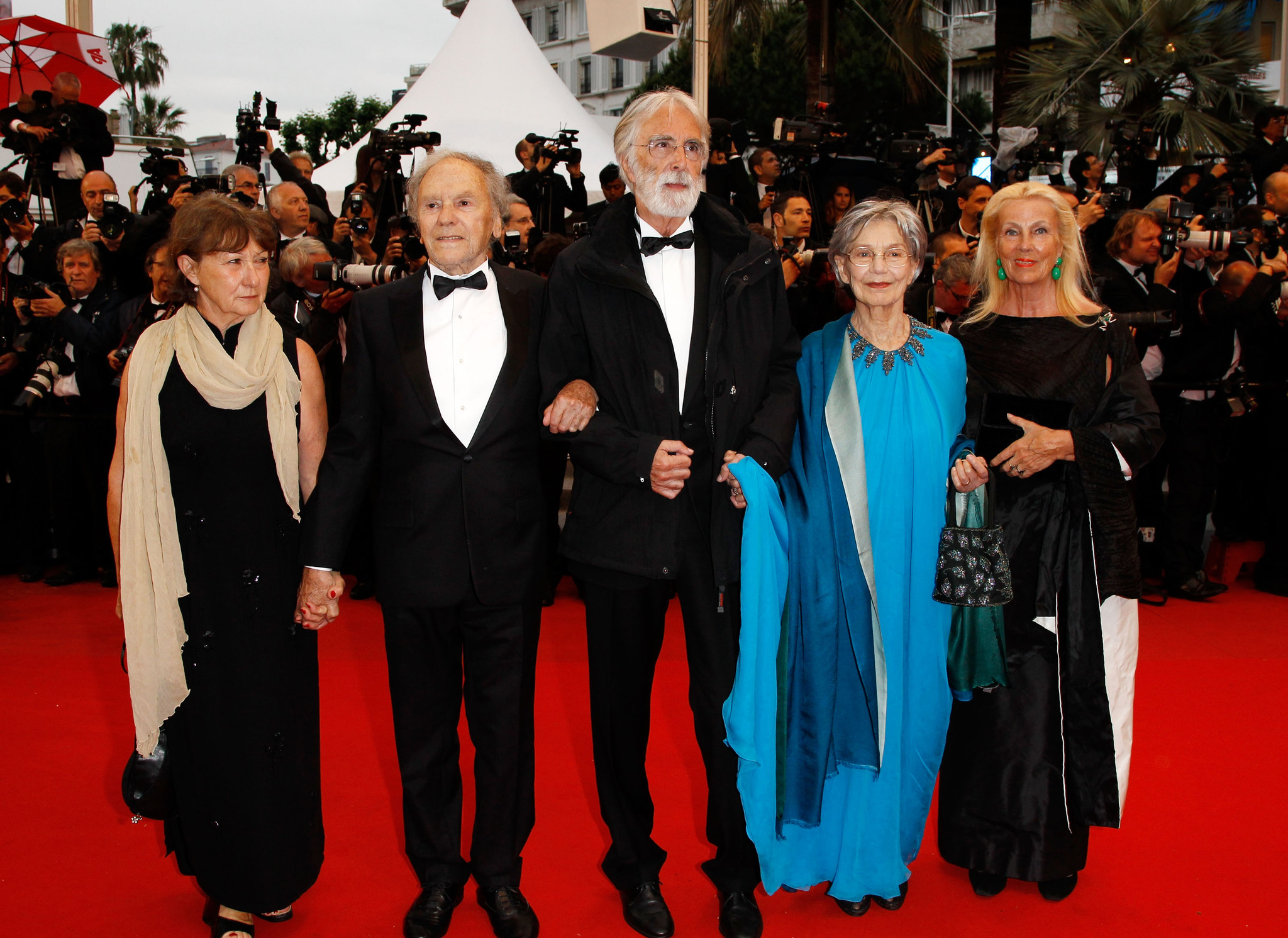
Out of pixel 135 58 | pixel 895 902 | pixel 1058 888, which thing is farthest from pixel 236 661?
pixel 135 58

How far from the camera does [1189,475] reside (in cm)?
599

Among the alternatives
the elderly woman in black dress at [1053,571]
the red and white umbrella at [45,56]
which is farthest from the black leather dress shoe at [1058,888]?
the red and white umbrella at [45,56]

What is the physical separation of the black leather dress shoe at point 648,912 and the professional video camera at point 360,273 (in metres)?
2.73

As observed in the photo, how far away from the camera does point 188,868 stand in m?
2.68

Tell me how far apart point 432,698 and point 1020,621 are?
1.56m

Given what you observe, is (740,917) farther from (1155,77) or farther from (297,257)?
(1155,77)

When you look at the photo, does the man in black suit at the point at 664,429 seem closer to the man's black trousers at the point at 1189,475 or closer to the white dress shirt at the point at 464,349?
the white dress shirt at the point at 464,349

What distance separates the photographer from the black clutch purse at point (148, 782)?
8.46 ft

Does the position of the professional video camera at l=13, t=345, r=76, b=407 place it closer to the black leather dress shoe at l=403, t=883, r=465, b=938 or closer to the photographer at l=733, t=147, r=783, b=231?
the photographer at l=733, t=147, r=783, b=231

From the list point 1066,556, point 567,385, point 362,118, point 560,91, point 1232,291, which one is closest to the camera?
point 567,385

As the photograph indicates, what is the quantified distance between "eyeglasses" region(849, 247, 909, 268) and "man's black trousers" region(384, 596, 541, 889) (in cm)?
121

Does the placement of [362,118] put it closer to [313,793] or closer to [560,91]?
[560,91]

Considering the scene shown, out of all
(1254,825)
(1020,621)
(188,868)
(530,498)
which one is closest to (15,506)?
(188,868)

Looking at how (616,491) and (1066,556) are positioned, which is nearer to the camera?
(616,491)
